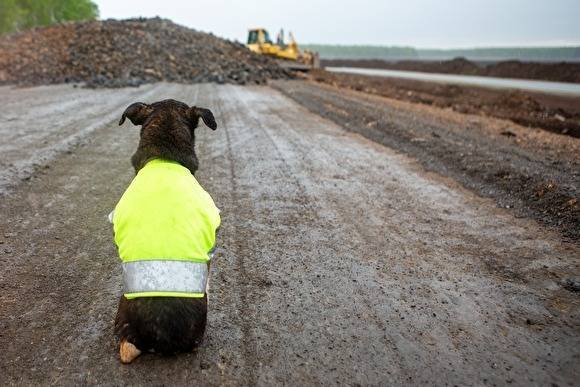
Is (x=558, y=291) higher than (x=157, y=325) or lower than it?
lower

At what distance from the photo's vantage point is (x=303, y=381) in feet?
8.85

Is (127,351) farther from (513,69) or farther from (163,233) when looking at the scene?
(513,69)

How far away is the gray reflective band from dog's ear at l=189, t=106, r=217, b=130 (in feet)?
4.47

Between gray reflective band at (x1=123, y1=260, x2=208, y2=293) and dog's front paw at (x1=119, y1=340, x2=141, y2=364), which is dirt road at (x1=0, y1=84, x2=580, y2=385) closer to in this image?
dog's front paw at (x1=119, y1=340, x2=141, y2=364)

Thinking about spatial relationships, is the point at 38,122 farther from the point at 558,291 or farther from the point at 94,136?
the point at 558,291

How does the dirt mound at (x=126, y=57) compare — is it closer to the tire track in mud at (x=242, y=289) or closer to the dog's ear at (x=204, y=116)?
the tire track in mud at (x=242, y=289)

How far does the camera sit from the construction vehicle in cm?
3882

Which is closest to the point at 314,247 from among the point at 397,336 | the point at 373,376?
the point at 397,336

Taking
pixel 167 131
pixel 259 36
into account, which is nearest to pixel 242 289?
pixel 167 131

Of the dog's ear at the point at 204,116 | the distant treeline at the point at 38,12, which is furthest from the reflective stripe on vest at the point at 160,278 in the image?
the distant treeline at the point at 38,12

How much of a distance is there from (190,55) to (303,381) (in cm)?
3324

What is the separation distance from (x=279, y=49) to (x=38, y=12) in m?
42.5

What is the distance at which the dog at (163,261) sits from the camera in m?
2.51

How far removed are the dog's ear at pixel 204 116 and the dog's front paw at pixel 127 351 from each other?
173 centimetres
